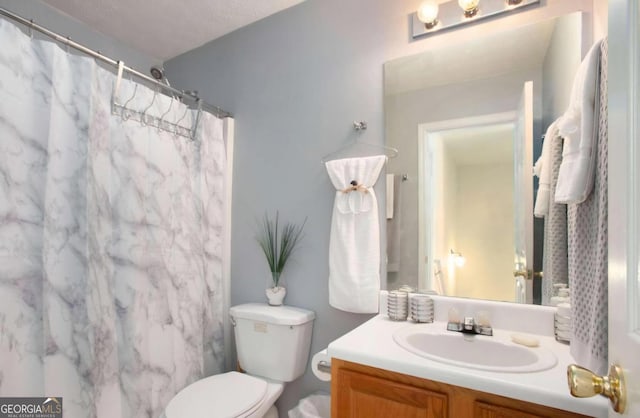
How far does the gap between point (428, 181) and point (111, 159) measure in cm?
146

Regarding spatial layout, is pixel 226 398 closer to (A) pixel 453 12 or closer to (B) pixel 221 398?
(B) pixel 221 398

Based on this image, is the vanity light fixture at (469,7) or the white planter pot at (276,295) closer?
the vanity light fixture at (469,7)

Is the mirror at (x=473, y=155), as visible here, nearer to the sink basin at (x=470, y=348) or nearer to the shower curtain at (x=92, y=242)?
the sink basin at (x=470, y=348)

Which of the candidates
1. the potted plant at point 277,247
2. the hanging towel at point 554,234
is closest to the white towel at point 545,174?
the hanging towel at point 554,234

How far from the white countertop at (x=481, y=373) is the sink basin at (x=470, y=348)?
5 cm

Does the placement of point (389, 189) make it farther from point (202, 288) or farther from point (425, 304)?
point (202, 288)

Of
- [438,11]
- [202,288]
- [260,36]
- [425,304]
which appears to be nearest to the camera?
[425,304]

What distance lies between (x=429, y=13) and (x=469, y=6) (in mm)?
159

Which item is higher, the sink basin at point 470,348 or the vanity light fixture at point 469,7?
the vanity light fixture at point 469,7

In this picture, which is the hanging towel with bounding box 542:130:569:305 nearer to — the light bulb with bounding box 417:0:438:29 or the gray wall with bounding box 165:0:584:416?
the gray wall with bounding box 165:0:584:416

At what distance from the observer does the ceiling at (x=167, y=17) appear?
1833 mm

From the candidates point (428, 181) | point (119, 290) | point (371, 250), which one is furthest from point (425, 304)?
point (119, 290)

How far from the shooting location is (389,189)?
61.0 inches

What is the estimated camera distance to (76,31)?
6.42 ft
